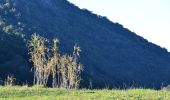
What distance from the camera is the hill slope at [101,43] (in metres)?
135

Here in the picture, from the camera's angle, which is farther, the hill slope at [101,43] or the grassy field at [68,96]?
the hill slope at [101,43]

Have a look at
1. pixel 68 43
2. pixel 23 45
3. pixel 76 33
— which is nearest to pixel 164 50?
pixel 76 33

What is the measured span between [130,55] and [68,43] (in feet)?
91.0

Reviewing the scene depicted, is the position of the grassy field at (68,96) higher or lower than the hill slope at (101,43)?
lower

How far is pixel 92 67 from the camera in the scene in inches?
5177

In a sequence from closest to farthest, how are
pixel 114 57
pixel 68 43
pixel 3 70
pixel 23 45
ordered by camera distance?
pixel 3 70, pixel 23 45, pixel 68 43, pixel 114 57

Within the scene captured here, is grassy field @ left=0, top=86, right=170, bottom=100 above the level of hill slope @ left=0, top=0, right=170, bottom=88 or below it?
below

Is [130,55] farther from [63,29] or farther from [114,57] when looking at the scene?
[63,29]

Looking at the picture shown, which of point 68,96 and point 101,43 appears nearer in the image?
point 68,96

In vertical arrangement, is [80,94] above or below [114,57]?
below

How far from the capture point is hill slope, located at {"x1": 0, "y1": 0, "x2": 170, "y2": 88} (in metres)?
135

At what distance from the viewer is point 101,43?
16638 cm

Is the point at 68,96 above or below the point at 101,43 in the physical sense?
below

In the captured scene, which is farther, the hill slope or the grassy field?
the hill slope
